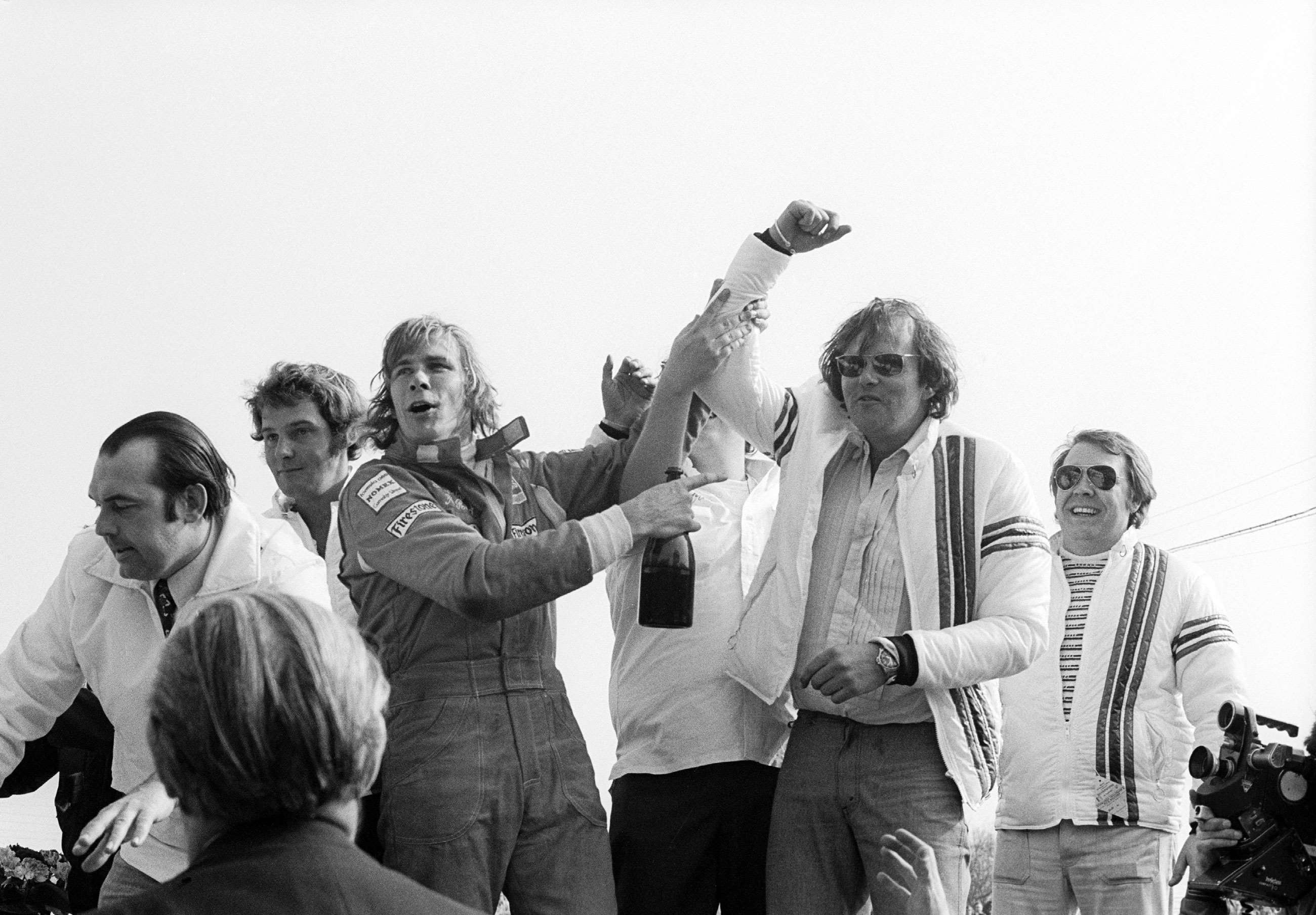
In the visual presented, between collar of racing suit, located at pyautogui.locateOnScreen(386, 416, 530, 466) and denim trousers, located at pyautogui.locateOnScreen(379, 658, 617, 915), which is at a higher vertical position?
collar of racing suit, located at pyautogui.locateOnScreen(386, 416, 530, 466)

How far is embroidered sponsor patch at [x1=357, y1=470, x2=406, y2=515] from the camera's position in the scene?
11.1 ft

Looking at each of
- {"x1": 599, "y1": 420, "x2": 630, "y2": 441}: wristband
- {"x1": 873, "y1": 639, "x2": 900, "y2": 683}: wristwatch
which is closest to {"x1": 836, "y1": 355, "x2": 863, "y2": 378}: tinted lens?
{"x1": 599, "y1": 420, "x2": 630, "y2": 441}: wristband

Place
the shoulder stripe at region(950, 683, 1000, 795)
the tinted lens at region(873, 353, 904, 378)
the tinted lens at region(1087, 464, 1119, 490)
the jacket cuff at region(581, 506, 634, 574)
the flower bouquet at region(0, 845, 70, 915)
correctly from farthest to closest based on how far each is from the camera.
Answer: the tinted lens at region(1087, 464, 1119, 490)
the flower bouquet at region(0, 845, 70, 915)
the tinted lens at region(873, 353, 904, 378)
the shoulder stripe at region(950, 683, 1000, 795)
the jacket cuff at region(581, 506, 634, 574)

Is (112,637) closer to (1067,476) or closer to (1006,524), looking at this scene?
(1006,524)

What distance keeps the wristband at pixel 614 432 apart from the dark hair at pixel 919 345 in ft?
1.80

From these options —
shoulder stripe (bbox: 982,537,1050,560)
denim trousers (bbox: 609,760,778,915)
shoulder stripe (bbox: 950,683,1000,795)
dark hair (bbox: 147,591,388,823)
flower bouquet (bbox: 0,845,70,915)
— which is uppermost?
shoulder stripe (bbox: 982,537,1050,560)

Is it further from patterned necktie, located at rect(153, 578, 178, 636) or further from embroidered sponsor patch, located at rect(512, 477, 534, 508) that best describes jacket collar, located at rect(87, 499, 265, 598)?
embroidered sponsor patch, located at rect(512, 477, 534, 508)

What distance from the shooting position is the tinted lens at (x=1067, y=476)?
5.43 meters

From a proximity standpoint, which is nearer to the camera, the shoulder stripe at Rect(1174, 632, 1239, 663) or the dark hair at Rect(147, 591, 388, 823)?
the dark hair at Rect(147, 591, 388, 823)

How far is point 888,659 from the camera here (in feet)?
11.0

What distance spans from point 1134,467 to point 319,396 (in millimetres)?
2796

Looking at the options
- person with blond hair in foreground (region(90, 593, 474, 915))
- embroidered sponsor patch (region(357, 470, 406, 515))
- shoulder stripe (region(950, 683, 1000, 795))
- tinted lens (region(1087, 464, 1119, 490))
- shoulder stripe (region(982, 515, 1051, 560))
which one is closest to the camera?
person with blond hair in foreground (region(90, 593, 474, 915))

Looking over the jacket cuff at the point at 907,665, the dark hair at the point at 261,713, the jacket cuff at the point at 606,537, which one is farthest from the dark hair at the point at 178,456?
the dark hair at the point at 261,713

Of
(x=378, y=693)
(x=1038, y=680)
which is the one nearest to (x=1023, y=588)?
(x=1038, y=680)
